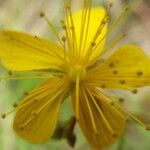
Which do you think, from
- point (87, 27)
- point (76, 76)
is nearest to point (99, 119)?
point (76, 76)

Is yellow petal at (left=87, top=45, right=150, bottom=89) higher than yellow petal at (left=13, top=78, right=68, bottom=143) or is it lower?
higher

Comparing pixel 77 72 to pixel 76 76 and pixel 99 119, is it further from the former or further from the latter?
pixel 99 119

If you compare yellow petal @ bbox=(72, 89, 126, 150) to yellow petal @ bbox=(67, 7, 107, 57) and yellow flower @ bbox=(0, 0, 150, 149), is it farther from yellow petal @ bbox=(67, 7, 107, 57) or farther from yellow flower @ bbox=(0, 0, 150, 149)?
yellow petal @ bbox=(67, 7, 107, 57)

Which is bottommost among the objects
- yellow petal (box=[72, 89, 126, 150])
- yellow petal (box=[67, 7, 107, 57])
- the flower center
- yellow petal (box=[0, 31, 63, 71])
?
yellow petal (box=[72, 89, 126, 150])

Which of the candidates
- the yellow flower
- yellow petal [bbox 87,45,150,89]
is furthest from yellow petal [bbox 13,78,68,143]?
yellow petal [bbox 87,45,150,89]

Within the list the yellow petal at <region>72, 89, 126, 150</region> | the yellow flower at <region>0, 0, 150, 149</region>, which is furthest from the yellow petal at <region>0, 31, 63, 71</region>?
the yellow petal at <region>72, 89, 126, 150</region>

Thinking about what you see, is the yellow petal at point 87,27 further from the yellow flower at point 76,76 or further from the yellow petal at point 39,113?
the yellow petal at point 39,113

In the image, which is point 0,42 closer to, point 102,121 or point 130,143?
point 102,121

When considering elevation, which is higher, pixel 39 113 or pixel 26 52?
pixel 26 52
